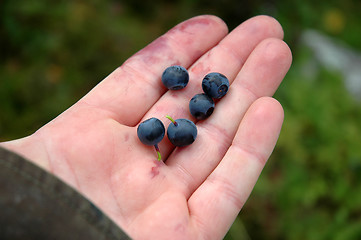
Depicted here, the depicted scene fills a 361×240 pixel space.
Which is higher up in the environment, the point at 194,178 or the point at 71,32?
the point at 194,178

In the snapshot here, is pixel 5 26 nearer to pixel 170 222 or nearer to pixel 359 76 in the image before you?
pixel 170 222

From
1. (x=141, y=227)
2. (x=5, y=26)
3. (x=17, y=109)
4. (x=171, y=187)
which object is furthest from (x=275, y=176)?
(x=5, y=26)

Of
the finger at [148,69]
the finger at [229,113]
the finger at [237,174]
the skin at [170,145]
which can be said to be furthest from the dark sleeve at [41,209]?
the finger at [148,69]

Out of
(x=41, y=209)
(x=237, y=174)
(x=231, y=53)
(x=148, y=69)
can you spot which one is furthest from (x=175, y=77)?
(x=41, y=209)

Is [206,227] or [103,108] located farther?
[103,108]

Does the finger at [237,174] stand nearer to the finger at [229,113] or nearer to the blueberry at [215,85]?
the finger at [229,113]

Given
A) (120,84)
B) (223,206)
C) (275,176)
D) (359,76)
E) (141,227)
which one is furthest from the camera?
(359,76)
